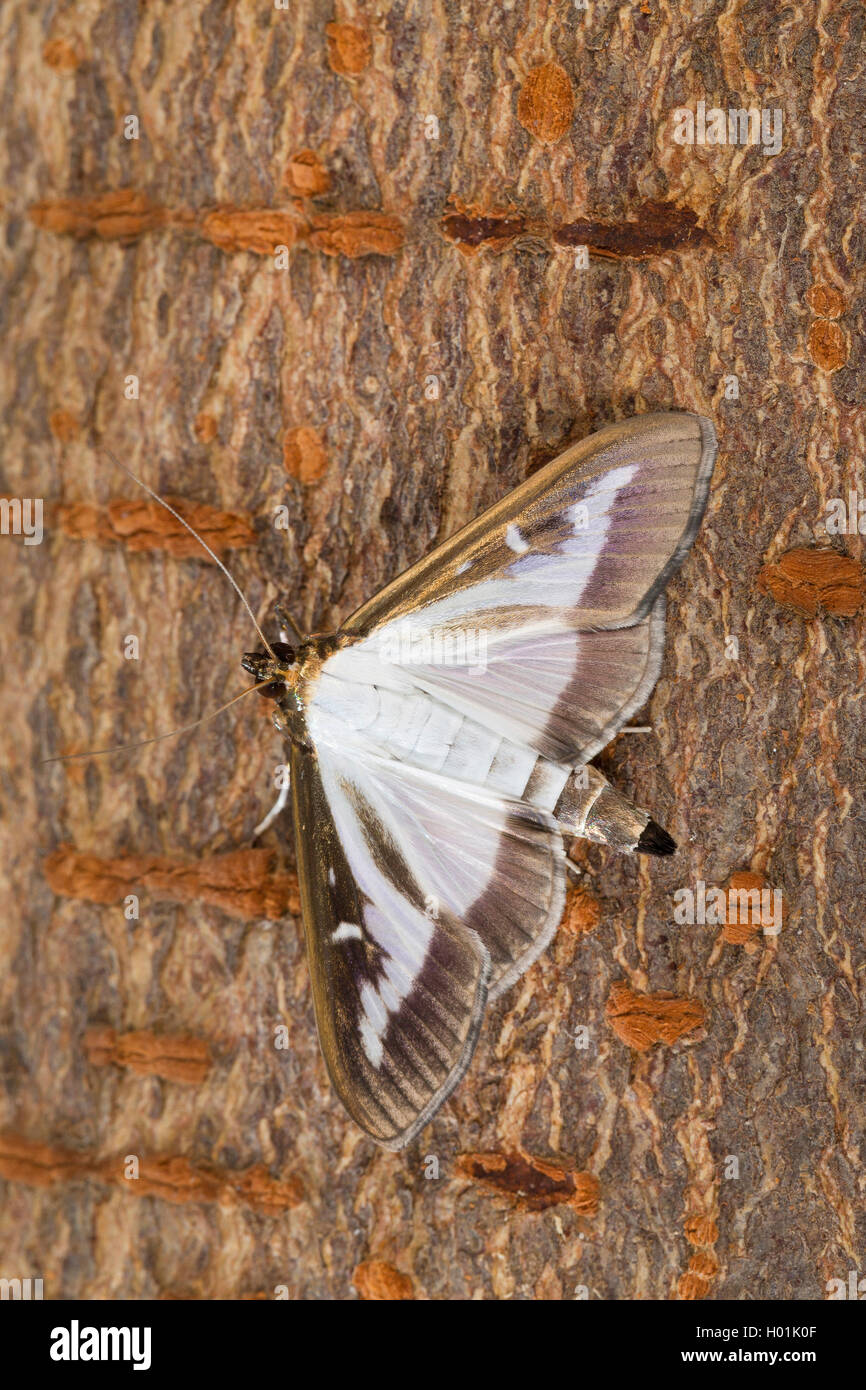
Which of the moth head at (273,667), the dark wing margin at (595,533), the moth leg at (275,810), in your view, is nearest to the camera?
the dark wing margin at (595,533)

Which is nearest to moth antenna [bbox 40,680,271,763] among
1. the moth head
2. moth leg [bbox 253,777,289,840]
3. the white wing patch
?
the moth head

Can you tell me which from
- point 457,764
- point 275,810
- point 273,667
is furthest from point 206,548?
point 457,764

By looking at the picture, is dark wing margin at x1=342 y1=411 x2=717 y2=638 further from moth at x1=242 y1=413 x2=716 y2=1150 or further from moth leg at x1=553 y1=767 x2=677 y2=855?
moth leg at x1=553 y1=767 x2=677 y2=855

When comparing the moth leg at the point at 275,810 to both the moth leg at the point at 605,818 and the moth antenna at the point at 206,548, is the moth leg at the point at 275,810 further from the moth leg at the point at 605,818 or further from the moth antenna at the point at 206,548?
the moth leg at the point at 605,818

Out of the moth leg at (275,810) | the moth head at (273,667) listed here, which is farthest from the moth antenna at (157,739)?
the moth leg at (275,810)

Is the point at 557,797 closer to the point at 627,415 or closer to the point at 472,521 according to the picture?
the point at 472,521
